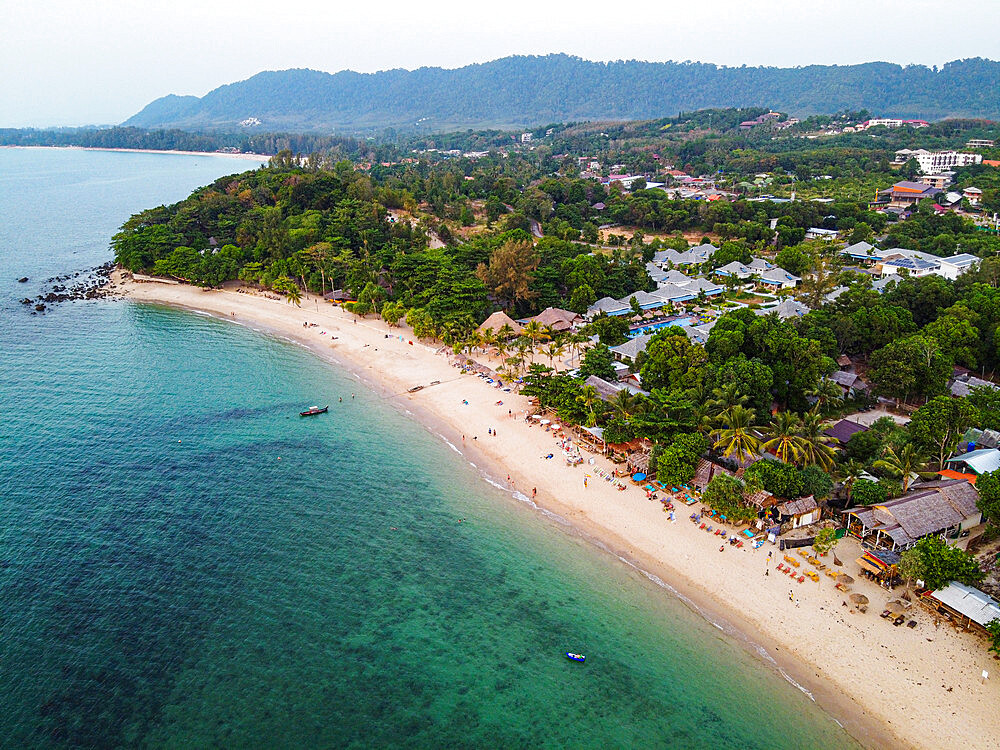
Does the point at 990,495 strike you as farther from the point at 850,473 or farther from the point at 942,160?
the point at 942,160

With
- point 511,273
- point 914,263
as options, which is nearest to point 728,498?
point 511,273

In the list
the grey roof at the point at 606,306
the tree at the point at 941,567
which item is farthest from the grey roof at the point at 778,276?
the tree at the point at 941,567

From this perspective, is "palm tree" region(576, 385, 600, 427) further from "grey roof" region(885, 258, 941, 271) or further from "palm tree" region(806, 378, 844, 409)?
"grey roof" region(885, 258, 941, 271)

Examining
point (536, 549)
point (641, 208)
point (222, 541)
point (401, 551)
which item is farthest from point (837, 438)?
point (641, 208)

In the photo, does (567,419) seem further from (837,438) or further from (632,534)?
(837,438)

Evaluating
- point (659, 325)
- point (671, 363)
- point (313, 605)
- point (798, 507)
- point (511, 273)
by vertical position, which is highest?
point (511, 273)

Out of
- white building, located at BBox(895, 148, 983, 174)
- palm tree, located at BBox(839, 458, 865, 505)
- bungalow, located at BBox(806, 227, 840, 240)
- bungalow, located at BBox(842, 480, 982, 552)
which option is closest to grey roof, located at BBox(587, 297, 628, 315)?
palm tree, located at BBox(839, 458, 865, 505)
